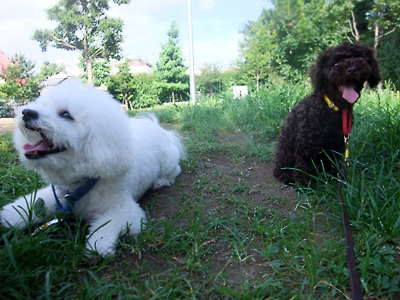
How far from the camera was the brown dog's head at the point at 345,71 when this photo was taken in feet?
6.81

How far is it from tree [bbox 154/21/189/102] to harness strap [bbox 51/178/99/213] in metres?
15.5

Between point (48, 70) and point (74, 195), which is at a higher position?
point (48, 70)

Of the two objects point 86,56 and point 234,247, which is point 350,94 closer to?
point 234,247

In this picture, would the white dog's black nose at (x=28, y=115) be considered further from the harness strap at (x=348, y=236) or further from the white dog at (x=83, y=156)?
the harness strap at (x=348, y=236)

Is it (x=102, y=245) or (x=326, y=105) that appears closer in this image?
(x=102, y=245)

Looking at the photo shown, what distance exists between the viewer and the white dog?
1.37 metres

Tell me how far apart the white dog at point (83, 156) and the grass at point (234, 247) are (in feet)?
0.35

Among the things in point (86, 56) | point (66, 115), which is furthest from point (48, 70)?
point (66, 115)

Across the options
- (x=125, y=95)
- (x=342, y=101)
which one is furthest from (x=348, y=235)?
(x=125, y=95)

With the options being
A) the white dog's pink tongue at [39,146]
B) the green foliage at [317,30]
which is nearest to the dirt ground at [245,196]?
the white dog's pink tongue at [39,146]

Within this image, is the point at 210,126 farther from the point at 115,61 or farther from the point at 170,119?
the point at 115,61

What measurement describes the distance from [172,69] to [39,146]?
712 inches

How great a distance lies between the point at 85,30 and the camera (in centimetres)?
1536

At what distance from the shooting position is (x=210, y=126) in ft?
14.0
